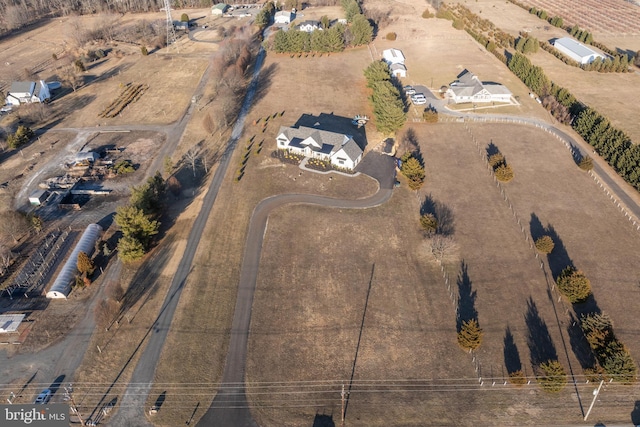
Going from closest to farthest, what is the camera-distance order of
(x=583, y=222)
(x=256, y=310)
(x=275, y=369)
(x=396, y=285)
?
(x=275, y=369) → (x=256, y=310) → (x=396, y=285) → (x=583, y=222)

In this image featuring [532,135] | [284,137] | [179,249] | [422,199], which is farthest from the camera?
[532,135]

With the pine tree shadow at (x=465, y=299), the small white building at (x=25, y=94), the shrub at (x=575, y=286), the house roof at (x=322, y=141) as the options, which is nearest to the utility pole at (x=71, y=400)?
the pine tree shadow at (x=465, y=299)

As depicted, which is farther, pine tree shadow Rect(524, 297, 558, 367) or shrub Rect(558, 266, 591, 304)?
shrub Rect(558, 266, 591, 304)

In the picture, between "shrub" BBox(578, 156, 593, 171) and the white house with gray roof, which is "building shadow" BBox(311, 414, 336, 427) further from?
"shrub" BBox(578, 156, 593, 171)

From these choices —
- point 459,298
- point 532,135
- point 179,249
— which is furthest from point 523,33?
point 179,249

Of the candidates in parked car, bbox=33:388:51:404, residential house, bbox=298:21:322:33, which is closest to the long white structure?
parked car, bbox=33:388:51:404

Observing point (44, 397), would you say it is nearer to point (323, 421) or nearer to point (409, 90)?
point (323, 421)

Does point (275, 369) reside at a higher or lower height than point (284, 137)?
lower

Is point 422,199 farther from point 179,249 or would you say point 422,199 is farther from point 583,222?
point 179,249

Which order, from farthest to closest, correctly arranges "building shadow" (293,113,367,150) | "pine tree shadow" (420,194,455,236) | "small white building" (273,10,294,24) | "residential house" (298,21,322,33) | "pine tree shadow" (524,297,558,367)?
1. "small white building" (273,10,294,24)
2. "residential house" (298,21,322,33)
3. "building shadow" (293,113,367,150)
4. "pine tree shadow" (420,194,455,236)
5. "pine tree shadow" (524,297,558,367)
